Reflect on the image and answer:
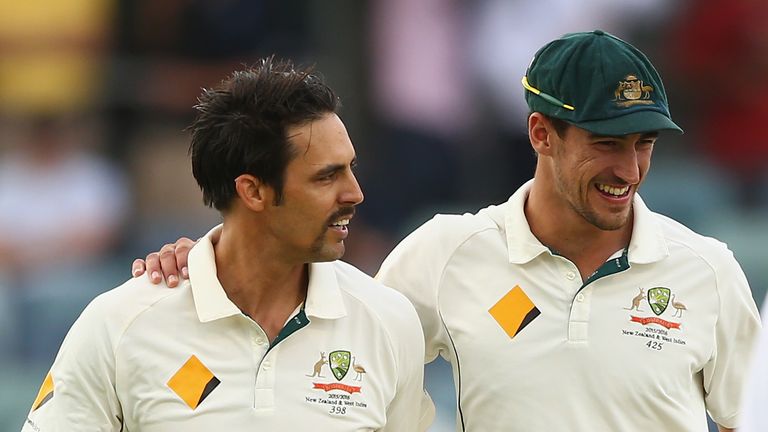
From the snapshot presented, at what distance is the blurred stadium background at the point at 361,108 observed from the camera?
26.0ft

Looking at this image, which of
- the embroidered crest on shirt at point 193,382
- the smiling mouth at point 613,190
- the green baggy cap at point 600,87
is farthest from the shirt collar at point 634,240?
the embroidered crest on shirt at point 193,382

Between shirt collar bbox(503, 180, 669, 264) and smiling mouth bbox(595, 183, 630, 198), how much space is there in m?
0.14

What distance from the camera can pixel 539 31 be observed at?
789cm

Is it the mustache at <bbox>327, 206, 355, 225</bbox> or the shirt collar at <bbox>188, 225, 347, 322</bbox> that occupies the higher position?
the mustache at <bbox>327, 206, 355, 225</bbox>

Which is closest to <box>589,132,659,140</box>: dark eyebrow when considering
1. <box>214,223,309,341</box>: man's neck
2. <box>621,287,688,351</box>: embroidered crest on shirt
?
<box>621,287,688,351</box>: embroidered crest on shirt

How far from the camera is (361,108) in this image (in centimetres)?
834

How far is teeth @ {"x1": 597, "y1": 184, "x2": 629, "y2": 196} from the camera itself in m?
3.68

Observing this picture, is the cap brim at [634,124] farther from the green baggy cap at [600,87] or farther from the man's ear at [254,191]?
the man's ear at [254,191]

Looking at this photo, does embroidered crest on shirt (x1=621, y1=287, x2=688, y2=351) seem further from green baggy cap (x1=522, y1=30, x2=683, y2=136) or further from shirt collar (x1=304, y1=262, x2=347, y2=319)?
shirt collar (x1=304, y1=262, x2=347, y2=319)

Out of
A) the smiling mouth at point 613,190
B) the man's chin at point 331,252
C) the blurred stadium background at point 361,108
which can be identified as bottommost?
the blurred stadium background at point 361,108

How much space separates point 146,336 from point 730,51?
5520 mm

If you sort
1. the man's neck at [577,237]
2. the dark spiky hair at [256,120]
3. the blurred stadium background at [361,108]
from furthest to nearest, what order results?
the blurred stadium background at [361,108] < the man's neck at [577,237] < the dark spiky hair at [256,120]

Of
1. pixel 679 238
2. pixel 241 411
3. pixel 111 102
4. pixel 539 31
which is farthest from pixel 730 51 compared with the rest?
pixel 241 411

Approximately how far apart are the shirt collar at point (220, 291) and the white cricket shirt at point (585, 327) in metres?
0.31
